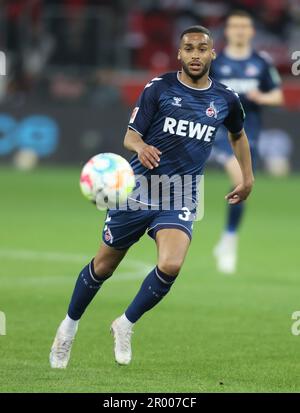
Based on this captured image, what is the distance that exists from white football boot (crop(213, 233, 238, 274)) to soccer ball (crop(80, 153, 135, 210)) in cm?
571

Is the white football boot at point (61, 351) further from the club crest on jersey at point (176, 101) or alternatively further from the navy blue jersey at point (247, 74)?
the navy blue jersey at point (247, 74)

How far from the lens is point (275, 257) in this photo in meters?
14.7

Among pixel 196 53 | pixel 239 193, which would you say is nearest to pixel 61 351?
pixel 239 193

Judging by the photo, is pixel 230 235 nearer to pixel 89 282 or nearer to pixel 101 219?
pixel 101 219

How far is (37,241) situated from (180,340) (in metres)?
6.56

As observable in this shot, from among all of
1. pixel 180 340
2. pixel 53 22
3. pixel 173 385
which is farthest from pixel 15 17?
pixel 173 385

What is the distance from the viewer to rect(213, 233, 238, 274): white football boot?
13.5m

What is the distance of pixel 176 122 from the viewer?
8414 millimetres

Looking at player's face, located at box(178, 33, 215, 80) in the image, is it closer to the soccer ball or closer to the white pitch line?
the soccer ball

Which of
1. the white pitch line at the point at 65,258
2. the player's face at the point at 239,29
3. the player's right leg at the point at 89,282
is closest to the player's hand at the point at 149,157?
the player's right leg at the point at 89,282

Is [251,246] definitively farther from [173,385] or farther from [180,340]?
[173,385]

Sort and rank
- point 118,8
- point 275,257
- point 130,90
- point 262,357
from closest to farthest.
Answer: point 262,357 → point 275,257 → point 130,90 → point 118,8

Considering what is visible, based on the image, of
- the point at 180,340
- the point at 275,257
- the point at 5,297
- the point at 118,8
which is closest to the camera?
the point at 180,340

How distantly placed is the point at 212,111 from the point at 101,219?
10164mm
